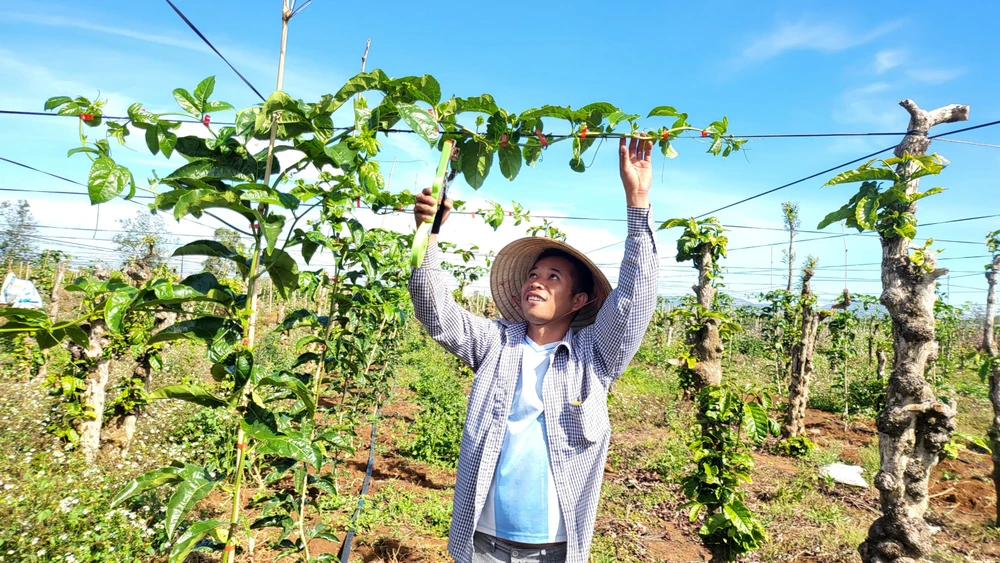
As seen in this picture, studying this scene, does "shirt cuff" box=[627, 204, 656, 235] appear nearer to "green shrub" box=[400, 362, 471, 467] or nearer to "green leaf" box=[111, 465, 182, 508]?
"green leaf" box=[111, 465, 182, 508]

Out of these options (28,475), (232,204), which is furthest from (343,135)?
(28,475)

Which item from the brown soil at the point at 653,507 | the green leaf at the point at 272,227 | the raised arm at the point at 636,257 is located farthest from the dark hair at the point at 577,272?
the brown soil at the point at 653,507

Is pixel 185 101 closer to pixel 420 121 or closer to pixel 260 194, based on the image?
pixel 260 194

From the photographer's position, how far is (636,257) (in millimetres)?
1678

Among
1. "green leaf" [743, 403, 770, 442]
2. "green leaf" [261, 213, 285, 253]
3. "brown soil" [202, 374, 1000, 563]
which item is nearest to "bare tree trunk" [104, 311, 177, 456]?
"brown soil" [202, 374, 1000, 563]

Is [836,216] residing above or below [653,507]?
above

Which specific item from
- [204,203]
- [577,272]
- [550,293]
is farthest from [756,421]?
[204,203]

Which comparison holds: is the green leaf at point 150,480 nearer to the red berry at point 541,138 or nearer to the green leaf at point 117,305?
the green leaf at point 117,305

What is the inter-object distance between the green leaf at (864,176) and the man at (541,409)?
5.46 ft

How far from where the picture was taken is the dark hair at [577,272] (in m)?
1.98

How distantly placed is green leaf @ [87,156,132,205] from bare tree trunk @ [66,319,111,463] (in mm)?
3657

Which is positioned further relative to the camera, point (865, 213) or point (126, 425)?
point (126, 425)

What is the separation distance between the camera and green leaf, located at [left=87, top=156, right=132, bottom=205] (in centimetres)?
129

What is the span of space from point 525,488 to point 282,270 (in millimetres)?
951
